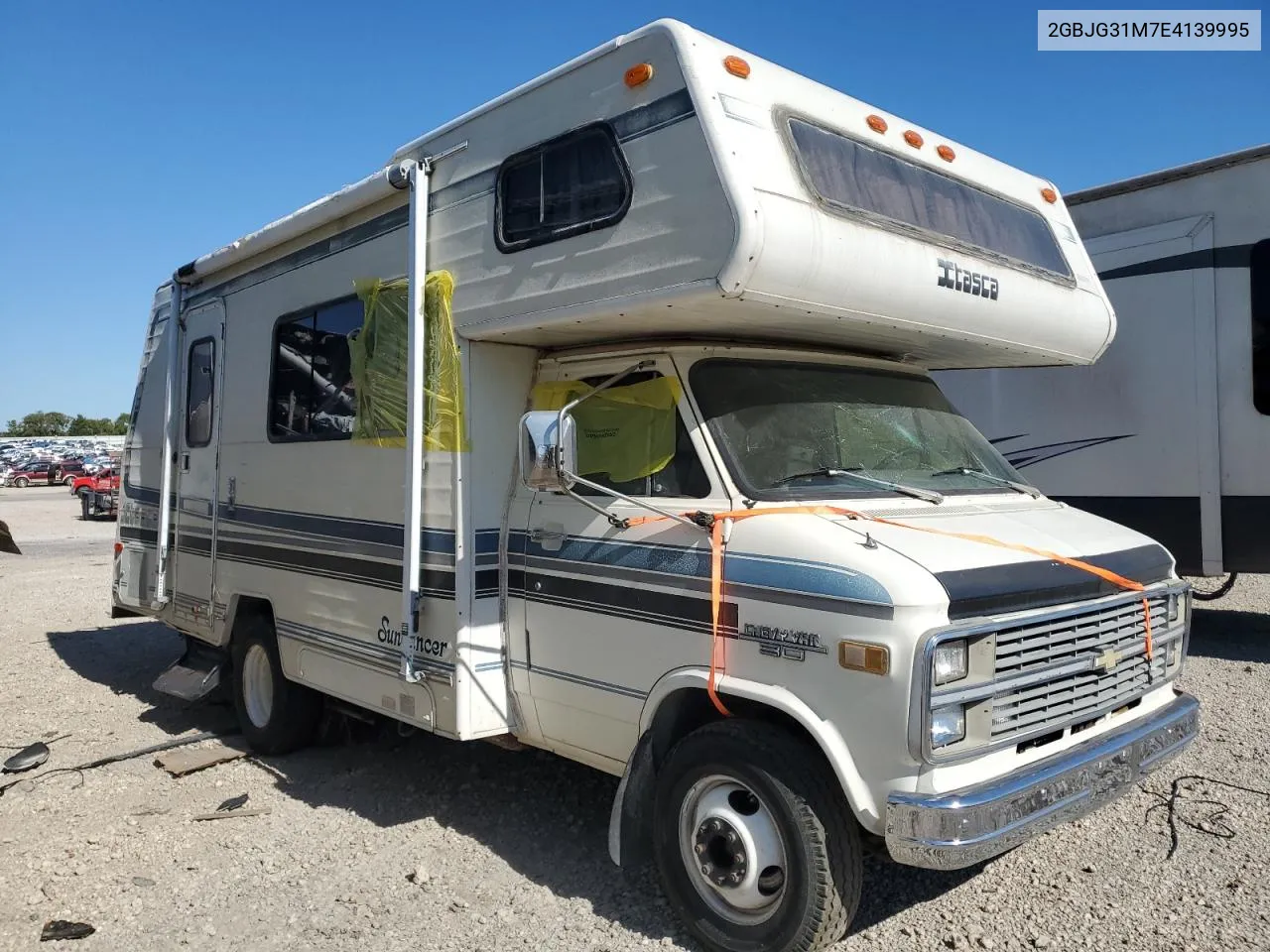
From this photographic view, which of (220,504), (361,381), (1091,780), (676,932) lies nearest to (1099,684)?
(1091,780)

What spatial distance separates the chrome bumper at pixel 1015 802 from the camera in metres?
3.09

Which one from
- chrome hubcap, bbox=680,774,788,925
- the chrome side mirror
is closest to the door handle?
the chrome side mirror

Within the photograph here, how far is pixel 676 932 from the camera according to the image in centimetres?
379

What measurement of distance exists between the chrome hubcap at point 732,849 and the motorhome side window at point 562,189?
85.2 inches

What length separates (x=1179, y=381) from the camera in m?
8.04

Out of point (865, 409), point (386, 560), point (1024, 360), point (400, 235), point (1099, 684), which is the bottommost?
point (1099, 684)

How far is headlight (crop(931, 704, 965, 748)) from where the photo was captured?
312 centimetres

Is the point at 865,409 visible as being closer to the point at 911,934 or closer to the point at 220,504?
the point at 911,934

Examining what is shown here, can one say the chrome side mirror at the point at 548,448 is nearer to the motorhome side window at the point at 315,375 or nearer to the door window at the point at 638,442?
the door window at the point at 638,442

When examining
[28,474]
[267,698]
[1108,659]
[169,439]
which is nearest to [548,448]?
[1108,659]

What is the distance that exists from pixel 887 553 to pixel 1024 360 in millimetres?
2483

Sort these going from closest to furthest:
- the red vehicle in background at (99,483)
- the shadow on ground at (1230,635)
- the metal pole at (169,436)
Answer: the metal pole at (169,436) → the shadow on ground at (1230,635) → the red vehicle in background at (99,483)

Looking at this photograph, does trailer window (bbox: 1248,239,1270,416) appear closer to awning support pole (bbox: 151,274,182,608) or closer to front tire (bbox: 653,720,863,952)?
front tire (bbox: 653,720,863,952)

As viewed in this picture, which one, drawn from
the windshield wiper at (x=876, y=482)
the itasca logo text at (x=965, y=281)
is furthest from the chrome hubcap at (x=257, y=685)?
the itasca logo text at (x=965, y=281)
